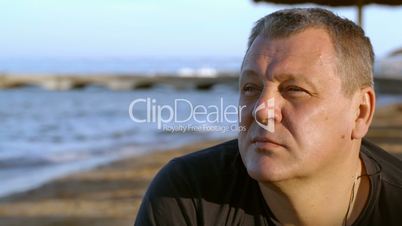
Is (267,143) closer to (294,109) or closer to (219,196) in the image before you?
(294,109)

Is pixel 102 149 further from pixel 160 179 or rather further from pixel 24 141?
pixel 160 179

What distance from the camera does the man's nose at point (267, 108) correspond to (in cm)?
154

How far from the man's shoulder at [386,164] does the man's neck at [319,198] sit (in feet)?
0.21

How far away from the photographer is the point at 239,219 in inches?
63.6

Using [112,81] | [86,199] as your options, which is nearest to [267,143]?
[86,199]

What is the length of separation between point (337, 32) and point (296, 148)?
316 mm

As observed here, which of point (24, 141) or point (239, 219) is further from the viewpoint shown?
point (24, 141)

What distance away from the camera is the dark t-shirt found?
163cm

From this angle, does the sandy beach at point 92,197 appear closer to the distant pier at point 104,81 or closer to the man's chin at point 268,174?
the man's chin at point 268,174

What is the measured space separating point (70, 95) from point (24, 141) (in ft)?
74.3

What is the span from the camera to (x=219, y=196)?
1.66 meters

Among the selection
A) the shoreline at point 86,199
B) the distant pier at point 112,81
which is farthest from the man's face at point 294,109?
the distant pier at point 112,81

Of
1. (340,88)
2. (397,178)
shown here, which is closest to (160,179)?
(340,88)

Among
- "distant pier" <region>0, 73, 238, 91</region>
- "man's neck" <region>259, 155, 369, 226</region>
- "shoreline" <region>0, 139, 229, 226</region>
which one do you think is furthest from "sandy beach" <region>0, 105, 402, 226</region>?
"distant pier" <region>0, 73, 238, 91</region>
